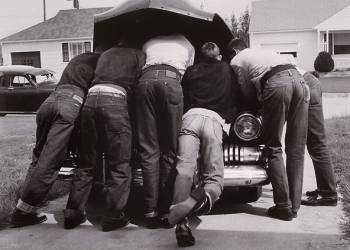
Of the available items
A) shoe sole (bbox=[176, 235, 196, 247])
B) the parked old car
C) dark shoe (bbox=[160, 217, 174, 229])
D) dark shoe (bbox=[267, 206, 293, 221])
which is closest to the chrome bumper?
dark shoe (bbox=[267, 206, 293, 221])

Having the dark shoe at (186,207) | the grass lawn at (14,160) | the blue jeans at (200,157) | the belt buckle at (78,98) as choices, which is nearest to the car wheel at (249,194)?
the blue jeans at (200,157)

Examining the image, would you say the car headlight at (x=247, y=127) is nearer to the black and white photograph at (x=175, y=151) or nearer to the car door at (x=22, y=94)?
the black and white photograph at (x=175, y=151)

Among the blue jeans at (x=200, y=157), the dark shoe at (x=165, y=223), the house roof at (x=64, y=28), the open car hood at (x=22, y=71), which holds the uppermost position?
the house roof at (x=64, y=28)

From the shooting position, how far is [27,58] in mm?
39344

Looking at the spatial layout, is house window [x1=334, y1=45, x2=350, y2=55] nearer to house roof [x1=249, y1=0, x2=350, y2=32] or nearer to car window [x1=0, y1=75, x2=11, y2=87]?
house roof [x1=249, y1=0, x2=350, y2=32]

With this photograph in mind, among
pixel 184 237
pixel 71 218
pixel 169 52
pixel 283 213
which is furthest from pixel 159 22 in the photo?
pixel 184 237

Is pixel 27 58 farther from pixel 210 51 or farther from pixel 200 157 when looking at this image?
pixel 200 157

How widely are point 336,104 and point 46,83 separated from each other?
32.1 feet

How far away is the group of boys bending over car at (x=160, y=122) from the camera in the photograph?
524 centimetres

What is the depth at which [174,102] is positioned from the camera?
5223mm

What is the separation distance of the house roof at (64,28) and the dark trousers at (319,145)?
33.2 m

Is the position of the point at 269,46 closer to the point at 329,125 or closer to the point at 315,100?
the point at 329,125

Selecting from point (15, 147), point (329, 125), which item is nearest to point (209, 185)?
point (15, 147)

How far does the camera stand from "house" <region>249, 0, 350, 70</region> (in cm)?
3884
